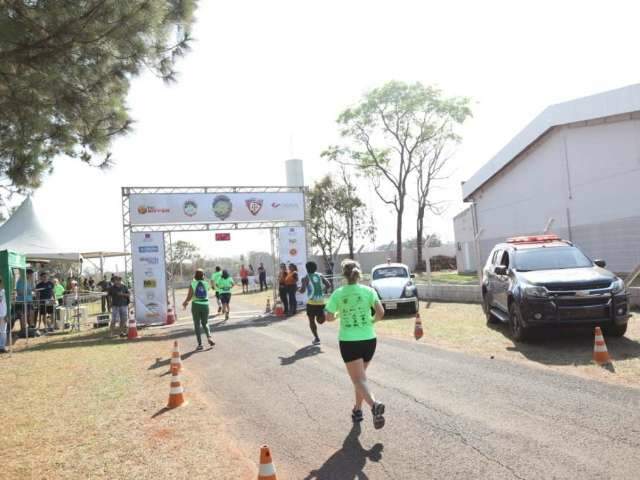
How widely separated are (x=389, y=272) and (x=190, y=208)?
757 centimetres

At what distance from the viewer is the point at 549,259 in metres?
10.5

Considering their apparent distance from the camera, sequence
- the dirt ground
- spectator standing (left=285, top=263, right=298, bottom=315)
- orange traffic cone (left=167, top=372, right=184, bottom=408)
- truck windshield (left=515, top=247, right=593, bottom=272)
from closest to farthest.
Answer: the dirt ground → orange traffic cone (left=167, top=372, right=184, bottom=408) → truck windshield (left=515, top=247, right=593, bottom=272) → spectator standing (left=285, top=263, right=298, bottom=315)

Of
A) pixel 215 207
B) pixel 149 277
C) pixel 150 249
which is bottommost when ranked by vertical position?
pixel 149 277

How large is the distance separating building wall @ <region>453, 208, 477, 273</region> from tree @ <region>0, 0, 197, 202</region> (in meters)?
28.4

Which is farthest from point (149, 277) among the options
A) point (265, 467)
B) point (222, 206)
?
point (265, 467)

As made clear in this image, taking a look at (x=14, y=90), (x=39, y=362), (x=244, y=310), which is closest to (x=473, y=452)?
(x=14, y=90)

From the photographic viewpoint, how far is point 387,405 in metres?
6.33

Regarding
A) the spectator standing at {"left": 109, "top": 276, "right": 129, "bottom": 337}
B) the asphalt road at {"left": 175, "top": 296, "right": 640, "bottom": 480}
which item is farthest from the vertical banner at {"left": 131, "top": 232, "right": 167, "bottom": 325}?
the asphalt road at {"left": 175, "top": 296, "right": 640, "bottom": 480}

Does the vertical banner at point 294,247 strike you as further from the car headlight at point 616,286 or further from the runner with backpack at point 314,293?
the car headlight at point 616,286

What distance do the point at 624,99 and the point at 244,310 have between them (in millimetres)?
15821

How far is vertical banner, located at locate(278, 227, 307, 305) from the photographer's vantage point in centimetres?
2102

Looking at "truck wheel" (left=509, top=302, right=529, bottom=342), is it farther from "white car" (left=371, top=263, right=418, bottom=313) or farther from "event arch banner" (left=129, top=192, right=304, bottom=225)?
"event arch banner" (left=129, top=192, right=304, bottom=225)

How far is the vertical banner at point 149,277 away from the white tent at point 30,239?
6488 millimetres

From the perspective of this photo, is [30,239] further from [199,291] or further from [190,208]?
[199,291]
